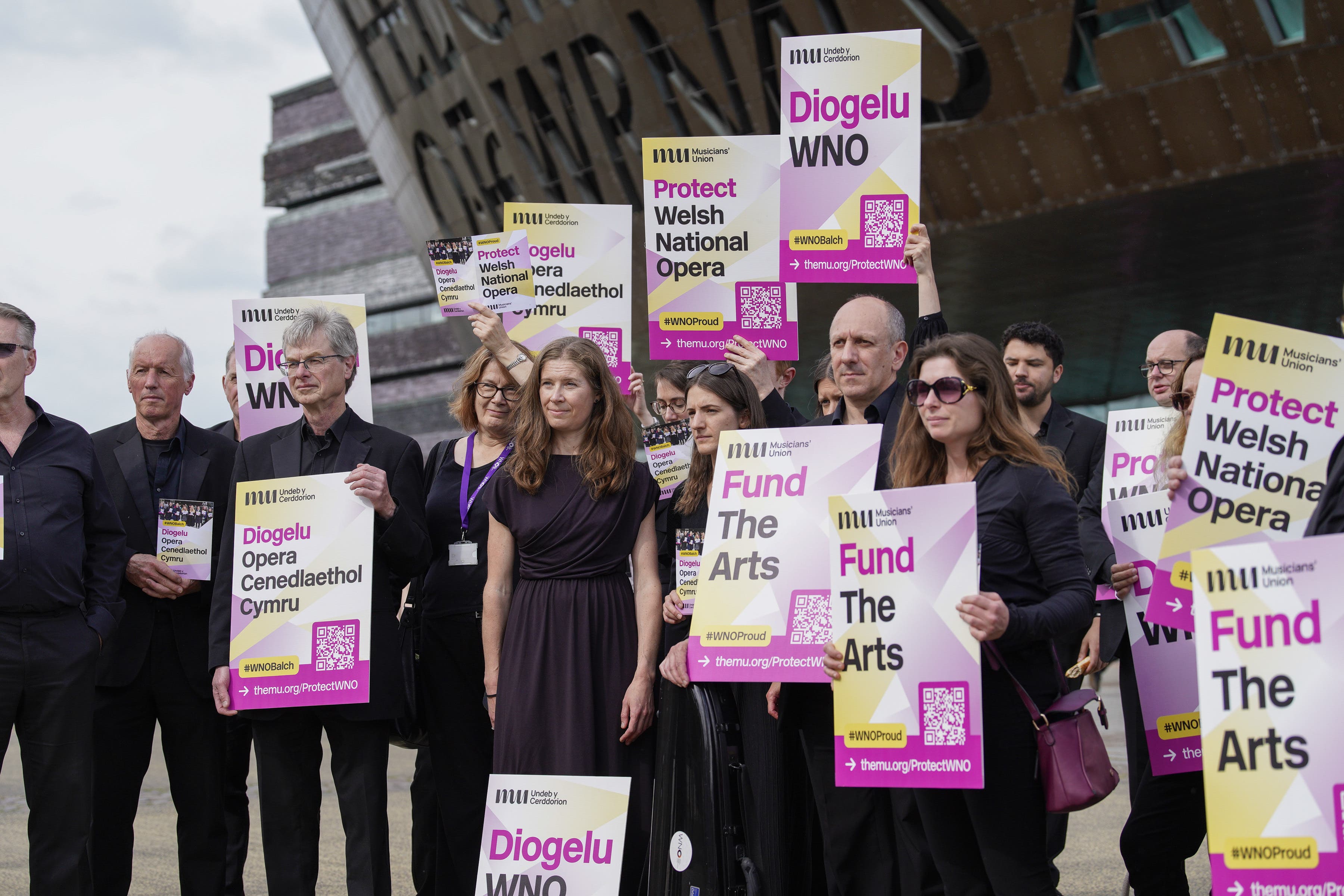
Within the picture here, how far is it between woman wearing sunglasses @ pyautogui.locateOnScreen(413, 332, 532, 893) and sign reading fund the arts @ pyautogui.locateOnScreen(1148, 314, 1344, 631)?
270cm

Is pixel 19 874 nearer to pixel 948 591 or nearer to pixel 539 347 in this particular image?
pixel 539 347

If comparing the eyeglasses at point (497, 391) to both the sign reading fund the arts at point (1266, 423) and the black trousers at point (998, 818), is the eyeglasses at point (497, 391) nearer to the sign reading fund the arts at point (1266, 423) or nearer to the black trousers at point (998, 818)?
the black trousers at point (998, 818)

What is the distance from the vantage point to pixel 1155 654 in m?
4.89

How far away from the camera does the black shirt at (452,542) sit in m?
Answer: 5.34

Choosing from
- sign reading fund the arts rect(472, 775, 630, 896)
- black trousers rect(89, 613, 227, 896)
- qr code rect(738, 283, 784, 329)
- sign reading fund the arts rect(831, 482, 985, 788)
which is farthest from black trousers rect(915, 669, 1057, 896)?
black trousers rect(89, 613, 227, 896)

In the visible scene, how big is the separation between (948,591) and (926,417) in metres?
0.57

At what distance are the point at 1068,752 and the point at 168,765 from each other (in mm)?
3621

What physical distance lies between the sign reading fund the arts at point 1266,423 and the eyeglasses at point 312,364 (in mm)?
3190

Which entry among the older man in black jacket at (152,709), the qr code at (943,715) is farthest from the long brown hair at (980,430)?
the older man in black jacket at (152,709)

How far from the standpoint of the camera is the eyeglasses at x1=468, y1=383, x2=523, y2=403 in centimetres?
564

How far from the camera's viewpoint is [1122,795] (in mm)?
9312

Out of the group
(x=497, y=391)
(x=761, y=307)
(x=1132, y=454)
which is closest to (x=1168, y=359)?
(x=1132, y=454)

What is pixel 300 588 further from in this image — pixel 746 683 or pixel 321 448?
pixel 746 683

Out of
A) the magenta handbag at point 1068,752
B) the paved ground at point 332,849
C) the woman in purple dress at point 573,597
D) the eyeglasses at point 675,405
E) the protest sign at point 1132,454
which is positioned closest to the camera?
the magenta handbag at point 1068,752
